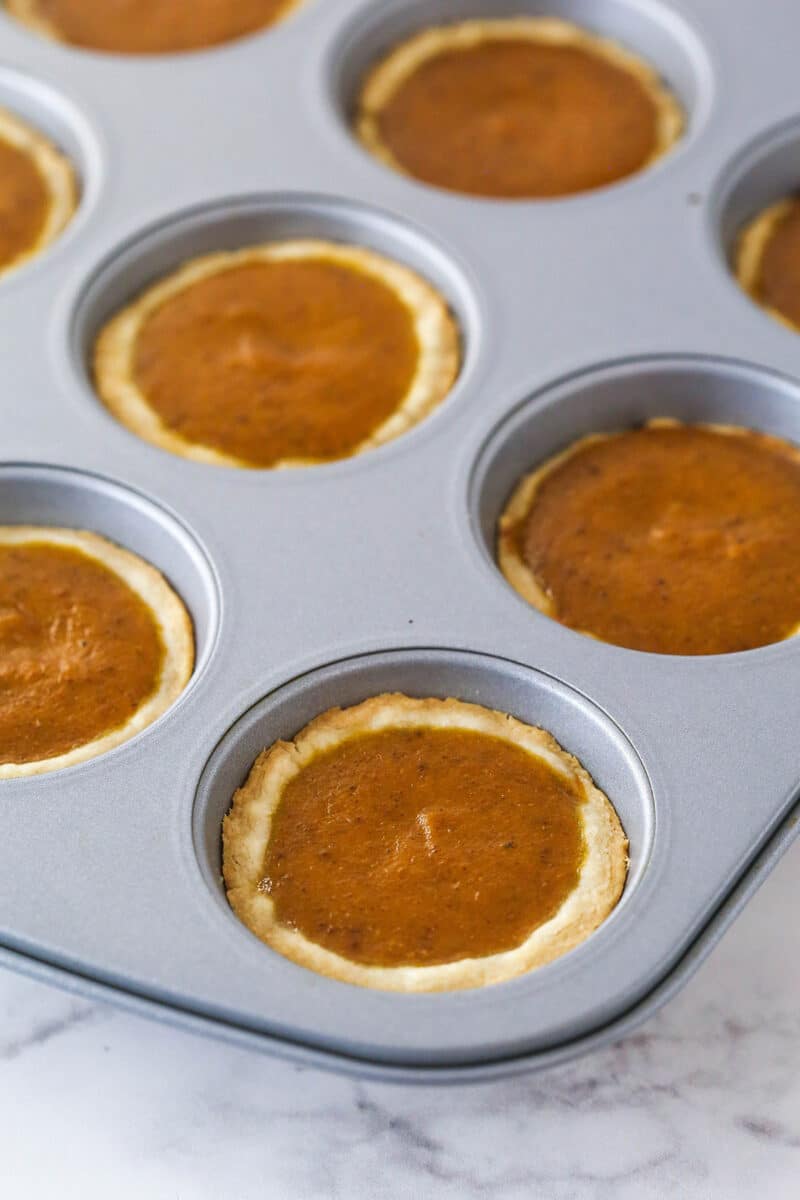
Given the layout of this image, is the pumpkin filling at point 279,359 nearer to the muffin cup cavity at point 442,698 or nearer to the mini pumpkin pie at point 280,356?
the mini pumpkin pie at point 280,356

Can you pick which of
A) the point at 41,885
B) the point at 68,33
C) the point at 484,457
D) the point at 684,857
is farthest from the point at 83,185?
the point at 684,857

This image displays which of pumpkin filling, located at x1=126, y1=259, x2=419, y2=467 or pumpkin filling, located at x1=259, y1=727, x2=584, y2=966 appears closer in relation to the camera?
pumpkin filling, located at x1=259, y1=727, x2=584, y2=966

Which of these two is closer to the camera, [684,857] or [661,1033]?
[684,857]

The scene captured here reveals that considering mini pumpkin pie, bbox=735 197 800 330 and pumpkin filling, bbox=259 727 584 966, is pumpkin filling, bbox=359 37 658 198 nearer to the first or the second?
mini pumpkin pie, bbox=735 197 800 330

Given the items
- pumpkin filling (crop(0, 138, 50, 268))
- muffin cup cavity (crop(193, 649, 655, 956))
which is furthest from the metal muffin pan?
pumpkin filling (crop(0, 138, 50, 268))

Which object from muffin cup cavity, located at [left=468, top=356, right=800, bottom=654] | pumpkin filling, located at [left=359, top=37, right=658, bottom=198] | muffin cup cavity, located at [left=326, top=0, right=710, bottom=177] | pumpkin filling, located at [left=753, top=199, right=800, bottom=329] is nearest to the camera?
muffin cup cavity, located at [left=468, top=356, right=800, bottom=654]

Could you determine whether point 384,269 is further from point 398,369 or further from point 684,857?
point 684,857

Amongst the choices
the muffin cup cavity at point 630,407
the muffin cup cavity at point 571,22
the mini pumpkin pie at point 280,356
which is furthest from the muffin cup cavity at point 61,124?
the muffin cup cavity at point 630,407
